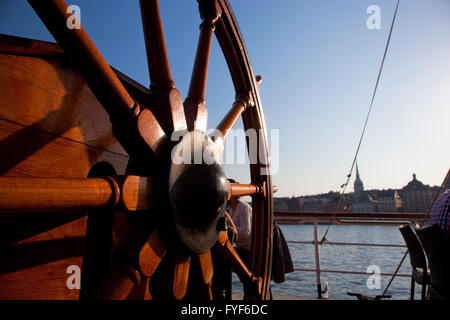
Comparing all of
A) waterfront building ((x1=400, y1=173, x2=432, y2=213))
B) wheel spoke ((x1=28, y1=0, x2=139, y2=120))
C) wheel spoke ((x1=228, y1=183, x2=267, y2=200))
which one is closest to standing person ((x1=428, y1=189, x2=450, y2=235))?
wheel spoke ((x1=228, y1=183, x2=267, y2=200))

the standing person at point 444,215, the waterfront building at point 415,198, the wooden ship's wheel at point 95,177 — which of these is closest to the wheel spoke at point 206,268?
the wooden ship's wheel at point 95,177

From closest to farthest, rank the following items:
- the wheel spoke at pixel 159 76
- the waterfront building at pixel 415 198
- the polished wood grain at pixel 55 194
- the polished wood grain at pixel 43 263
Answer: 1. the polished wood grain at pixel 55 194
2. the polished wood grain at pixel 43 263
3. the wheel spoke at pixel 159 76
4. the waterfront building at pixel 415 198

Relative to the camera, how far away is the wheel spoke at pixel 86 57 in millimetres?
481

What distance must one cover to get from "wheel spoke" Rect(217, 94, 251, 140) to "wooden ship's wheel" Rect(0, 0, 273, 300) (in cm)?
18

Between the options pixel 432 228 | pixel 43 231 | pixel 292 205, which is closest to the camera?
pixel 43 231

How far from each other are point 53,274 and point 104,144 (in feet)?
1.00

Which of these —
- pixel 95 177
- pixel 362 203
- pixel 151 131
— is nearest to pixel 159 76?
pixel 151 131

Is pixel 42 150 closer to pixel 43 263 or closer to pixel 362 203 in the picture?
pixel 43 263

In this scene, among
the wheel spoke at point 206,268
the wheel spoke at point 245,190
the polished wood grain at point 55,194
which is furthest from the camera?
the wheel spoke at point 245,190

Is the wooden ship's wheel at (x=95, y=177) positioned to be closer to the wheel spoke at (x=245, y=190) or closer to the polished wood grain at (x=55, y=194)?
the polished wood grain at (x=55, y=194)

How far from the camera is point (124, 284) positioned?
54cm

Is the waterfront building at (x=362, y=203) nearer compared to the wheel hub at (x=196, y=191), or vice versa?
the wheel hub at (x=196, y=191)
